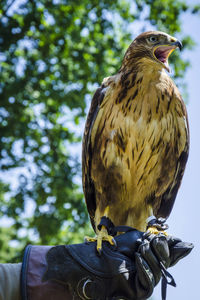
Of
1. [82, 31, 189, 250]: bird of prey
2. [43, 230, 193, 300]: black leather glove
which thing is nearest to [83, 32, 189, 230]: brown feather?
[82, 31, 189, 250]: bird of prey

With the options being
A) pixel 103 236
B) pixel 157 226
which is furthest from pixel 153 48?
pixel 103 236

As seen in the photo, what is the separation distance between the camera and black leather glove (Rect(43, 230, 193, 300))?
2.71 meters

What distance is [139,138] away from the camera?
3.82 metres

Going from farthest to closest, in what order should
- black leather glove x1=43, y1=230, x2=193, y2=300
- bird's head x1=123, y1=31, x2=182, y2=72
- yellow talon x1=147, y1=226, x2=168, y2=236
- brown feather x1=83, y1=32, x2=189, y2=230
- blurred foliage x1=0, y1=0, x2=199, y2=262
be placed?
1. blurred foliage x1=0, y1=0, x2=199, y2=262
2. bird's head x1=123, y1=31, x2=182, y2=72
3. brown feather x1=83, y1=32, x2=189, y2=230
4. yellow talon x1=147, y1=226, x2=168, y2=236
5. black leather glove x1=43, y1=230, x2=193, y2=300

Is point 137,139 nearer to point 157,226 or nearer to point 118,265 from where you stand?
point 157,226

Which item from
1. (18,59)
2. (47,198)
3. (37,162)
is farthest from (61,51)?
(47,198)

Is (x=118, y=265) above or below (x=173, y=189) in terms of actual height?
below

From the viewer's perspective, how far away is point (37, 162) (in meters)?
9.09

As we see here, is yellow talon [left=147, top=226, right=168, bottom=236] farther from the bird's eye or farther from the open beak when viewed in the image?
the bird's eye

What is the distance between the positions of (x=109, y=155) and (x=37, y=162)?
17.5 feet

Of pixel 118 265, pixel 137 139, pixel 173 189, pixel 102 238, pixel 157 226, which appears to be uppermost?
pixel 137 139

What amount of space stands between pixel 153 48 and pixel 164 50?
132 mm

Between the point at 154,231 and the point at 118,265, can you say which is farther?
the point at 154,231

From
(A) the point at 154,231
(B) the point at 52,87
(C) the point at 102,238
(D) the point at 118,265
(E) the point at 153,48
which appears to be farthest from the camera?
(B) the point at 52,87
